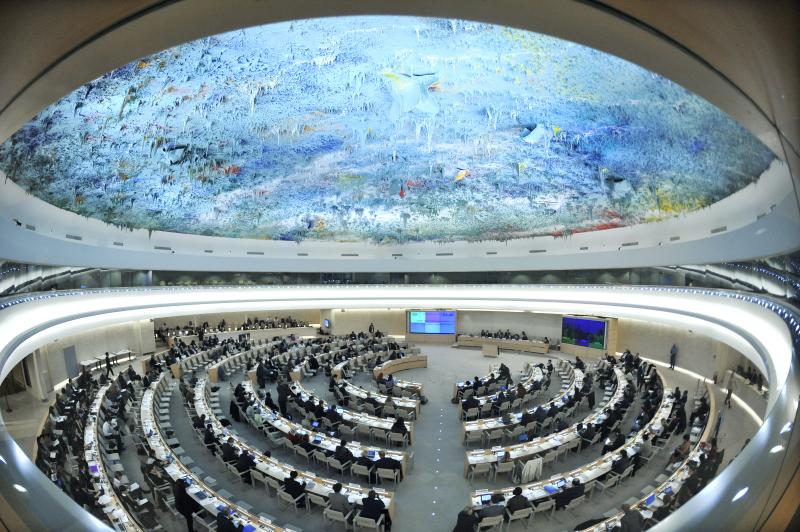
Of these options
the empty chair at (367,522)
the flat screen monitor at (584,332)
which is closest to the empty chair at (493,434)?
the empty chair at (367,522)

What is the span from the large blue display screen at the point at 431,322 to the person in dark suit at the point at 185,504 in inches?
897

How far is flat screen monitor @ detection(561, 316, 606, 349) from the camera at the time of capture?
24484 millimetres

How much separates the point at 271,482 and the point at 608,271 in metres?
22.6

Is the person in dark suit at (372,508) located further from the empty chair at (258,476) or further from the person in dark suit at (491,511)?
the empty chair at (258,476)

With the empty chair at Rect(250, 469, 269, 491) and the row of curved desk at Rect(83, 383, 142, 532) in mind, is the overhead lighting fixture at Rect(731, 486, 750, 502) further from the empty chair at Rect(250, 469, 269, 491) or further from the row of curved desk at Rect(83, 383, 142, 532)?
the empty chair at Rect(250, 469, 269, 491)

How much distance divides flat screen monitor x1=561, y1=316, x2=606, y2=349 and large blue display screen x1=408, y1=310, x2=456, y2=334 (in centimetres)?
795

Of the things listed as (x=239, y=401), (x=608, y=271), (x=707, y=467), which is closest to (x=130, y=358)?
(x=239, y=401)

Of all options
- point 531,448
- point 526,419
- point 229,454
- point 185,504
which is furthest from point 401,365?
point 185,504

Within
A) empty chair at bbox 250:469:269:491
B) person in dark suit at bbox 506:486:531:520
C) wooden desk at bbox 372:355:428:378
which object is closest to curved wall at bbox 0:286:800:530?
person in dark suit at bbox 506:486:531:520

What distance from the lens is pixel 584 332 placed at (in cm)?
2547

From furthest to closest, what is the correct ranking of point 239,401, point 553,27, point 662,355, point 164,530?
point 662,355 < point 239,401 < point 164,530 < point 553,27

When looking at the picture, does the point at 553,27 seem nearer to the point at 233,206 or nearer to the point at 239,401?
the point at 239,401

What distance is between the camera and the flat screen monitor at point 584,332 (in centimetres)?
2448

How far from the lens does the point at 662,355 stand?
72.5 feet
